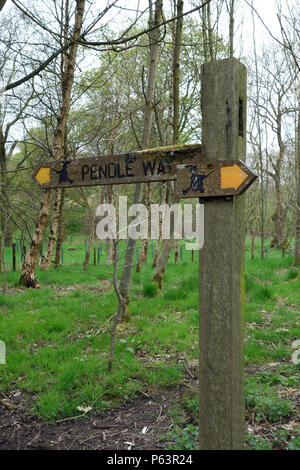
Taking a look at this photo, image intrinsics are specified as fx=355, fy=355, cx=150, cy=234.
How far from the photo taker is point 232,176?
74.7 inches

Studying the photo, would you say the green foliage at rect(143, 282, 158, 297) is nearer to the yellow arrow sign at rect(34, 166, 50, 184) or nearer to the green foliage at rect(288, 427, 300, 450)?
the green foliage at rect(288, 427, 300, 450)

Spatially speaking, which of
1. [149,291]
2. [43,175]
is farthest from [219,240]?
[149,291]

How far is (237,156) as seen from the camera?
200 centimetres

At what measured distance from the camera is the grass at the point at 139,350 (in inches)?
127

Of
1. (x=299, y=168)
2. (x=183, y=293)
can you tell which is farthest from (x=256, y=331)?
(x=299, y=168)

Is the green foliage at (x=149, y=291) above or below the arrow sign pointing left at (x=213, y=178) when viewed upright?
below

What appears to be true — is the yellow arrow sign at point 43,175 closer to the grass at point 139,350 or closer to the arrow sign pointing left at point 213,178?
the arrow sign pointing left at point 213,178

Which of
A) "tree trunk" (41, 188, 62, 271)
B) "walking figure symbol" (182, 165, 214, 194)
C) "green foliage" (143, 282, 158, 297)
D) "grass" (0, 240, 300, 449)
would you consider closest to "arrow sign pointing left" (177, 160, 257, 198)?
"walking figure symbol" (182, 165, 214, 194)

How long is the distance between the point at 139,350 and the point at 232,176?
3223mm

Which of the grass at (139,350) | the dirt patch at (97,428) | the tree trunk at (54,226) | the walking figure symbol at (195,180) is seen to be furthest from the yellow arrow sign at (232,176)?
the tree trunk at (54,226)

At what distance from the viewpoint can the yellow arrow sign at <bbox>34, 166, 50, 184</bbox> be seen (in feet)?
8.05

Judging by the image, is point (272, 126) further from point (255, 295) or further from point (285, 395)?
point (285, 395)

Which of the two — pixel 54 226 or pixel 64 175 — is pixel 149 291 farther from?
pixel 54 226

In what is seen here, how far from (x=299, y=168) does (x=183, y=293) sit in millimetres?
4402
